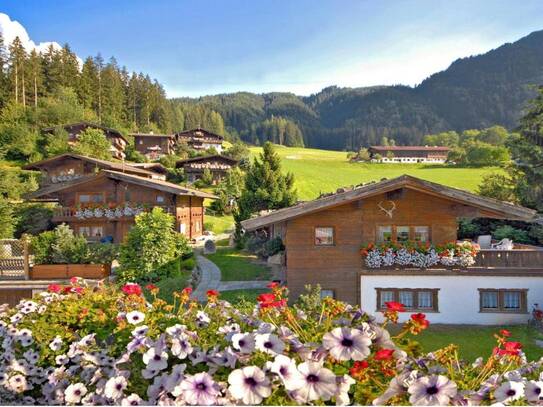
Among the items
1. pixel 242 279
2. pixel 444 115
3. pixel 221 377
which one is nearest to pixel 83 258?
pixel 242 279

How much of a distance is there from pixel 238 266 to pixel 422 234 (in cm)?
1326

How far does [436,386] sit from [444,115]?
8216 inches

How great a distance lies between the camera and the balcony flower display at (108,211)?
28453 mm

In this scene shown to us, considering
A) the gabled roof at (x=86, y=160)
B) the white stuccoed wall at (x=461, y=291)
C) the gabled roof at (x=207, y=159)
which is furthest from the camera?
the gabled roof at (x=207, y=159)

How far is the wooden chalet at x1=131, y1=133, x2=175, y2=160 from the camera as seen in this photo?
2926 inches

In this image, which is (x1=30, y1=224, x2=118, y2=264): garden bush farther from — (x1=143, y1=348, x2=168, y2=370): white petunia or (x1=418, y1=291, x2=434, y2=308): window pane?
(x1=143, y1=348, x2=168, y2=370): white petunia

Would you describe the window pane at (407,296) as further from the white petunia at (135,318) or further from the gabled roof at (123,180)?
the gabled roof at (123,180)

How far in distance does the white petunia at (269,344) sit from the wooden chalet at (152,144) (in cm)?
7490

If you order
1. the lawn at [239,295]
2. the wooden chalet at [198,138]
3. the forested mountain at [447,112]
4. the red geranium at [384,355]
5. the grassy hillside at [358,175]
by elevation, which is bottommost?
the lawn at [239,295]

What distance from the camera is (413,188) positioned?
14.6m

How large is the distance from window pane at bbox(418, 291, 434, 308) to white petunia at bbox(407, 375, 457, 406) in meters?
13.9

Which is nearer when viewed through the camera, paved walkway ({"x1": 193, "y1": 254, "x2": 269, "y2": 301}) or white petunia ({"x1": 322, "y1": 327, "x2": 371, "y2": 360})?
white petunia ({"x1": 322, "y1": 327, "x2": 371, "y2": 360})

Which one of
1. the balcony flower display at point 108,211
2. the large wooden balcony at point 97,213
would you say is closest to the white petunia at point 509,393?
the large wooden balcony at point 97,213

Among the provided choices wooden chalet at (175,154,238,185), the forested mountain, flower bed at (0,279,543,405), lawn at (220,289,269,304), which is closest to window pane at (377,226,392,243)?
lawn at (220,289,269,304)
